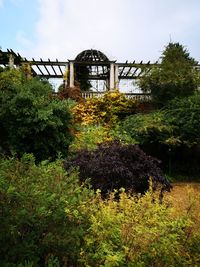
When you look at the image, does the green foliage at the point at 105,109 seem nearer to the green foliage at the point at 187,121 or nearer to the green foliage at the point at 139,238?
the green foliage at the point at 187,121

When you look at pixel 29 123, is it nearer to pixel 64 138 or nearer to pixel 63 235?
pixel 64 138

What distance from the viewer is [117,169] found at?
28.3ft

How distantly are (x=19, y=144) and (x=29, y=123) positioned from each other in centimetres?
69

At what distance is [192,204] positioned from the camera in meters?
4.90

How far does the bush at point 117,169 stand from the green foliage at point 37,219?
3.68 meters

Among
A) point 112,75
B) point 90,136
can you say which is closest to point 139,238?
point 90,136

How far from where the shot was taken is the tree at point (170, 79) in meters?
18.4

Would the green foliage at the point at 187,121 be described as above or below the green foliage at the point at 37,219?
above

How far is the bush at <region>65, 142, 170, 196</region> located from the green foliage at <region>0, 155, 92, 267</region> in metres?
3.68

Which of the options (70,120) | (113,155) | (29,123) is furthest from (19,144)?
(113,155)

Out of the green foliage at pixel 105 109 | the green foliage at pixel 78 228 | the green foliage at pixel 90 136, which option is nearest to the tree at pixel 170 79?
the green foliage at pixel 105 109

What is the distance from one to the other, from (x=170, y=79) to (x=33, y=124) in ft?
25.8

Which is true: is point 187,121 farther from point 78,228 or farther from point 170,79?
point 78,228

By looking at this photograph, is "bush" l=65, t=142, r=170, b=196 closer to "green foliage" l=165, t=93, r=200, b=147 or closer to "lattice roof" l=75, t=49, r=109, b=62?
"green foliage" l=165, t=93, r=200, b=147
